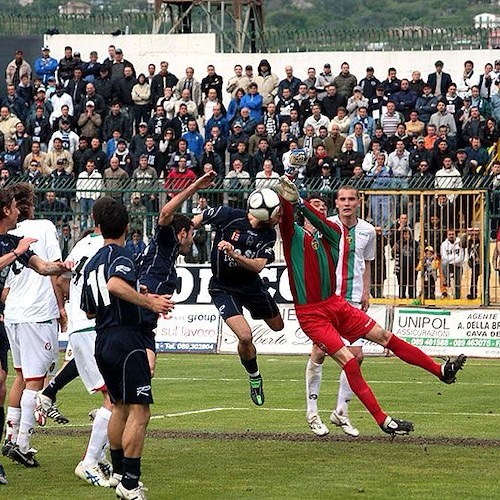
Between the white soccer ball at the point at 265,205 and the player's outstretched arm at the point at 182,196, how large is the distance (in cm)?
97

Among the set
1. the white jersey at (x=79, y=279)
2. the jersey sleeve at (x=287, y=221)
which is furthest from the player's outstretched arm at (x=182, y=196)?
the jersey sleeve at (x=287, y=221)

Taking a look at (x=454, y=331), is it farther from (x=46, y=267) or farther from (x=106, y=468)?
(x=46, y=267)

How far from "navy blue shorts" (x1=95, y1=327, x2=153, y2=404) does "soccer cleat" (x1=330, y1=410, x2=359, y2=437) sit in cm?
392

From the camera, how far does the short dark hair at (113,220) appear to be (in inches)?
427

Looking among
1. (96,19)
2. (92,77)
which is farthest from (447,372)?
(96,19)

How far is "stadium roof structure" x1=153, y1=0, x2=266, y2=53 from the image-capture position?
44.5m

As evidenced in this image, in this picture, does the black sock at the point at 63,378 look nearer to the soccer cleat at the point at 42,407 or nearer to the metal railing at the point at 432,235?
the soccer cleat at the point at 42,407

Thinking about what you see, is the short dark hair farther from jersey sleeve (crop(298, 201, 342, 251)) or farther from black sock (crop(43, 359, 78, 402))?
black sock (crop(43, 359, 78, 402))

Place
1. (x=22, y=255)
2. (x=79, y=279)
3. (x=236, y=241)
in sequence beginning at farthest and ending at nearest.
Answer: (x=236, y=241), (x=79, y=279), (x=22, y=255)

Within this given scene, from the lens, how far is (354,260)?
581 inches

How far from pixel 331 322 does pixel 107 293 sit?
3507 mm

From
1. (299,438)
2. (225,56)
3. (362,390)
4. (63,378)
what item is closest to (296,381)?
(299,438)

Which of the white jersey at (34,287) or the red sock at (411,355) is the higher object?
the white jersey at (34,287)

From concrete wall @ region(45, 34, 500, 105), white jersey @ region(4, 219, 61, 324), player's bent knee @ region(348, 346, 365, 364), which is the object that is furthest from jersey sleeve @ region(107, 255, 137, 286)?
concrete wall @ region(45, 34, 500, 105)
